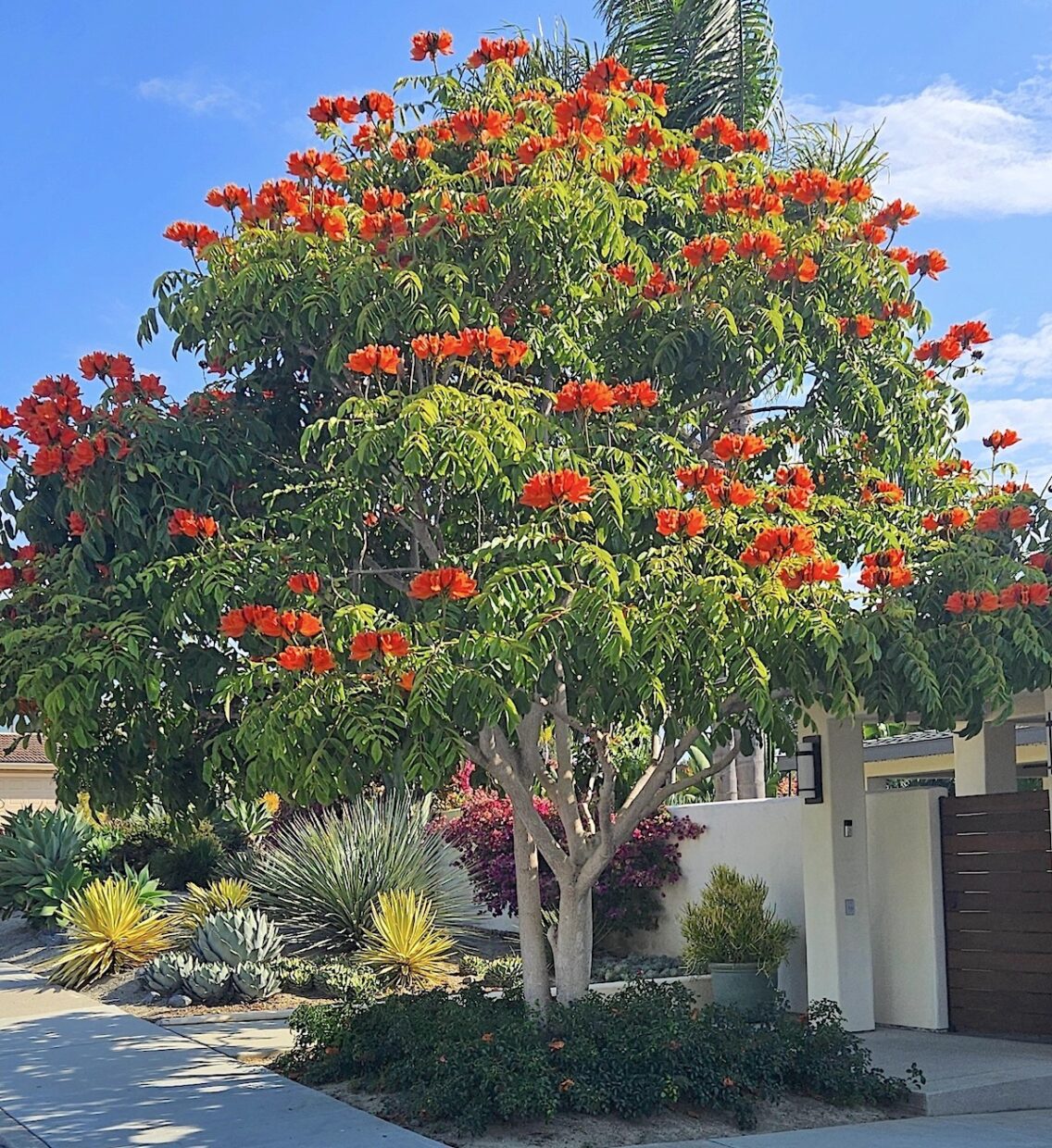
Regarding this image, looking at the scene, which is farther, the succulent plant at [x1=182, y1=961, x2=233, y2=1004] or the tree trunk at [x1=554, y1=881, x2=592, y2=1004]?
the succulent plant at [x1=182, y1=961, x2=233, y2=1004]

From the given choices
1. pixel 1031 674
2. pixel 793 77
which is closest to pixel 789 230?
pixel 1031 674

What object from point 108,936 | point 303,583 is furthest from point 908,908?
point 108,936

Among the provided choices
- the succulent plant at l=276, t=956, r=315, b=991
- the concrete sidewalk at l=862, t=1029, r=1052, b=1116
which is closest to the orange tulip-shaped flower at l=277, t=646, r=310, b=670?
the concrete sidewalk at l=862, t=1029, r=1052, b=1116

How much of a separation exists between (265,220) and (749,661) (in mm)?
4205

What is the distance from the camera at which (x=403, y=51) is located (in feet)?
34.3

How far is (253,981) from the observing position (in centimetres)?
1500

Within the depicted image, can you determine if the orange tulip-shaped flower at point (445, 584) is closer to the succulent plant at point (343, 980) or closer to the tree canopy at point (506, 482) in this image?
the tree canopy at point (506, 482)

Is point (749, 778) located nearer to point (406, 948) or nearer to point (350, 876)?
point (350, 876)

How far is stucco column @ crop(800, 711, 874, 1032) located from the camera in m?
12.7

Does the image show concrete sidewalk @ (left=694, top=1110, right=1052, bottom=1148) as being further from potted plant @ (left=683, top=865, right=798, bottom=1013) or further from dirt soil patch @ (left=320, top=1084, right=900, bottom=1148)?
potted plant @ (left=683, top=865, right=798, bottom=1013)

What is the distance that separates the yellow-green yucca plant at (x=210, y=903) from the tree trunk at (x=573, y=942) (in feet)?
23.9

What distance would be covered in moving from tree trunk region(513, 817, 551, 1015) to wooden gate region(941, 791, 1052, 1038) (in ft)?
13.0

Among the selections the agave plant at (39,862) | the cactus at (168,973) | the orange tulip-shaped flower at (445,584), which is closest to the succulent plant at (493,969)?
the cactus at (168,973)

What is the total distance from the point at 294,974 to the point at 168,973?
127cm
